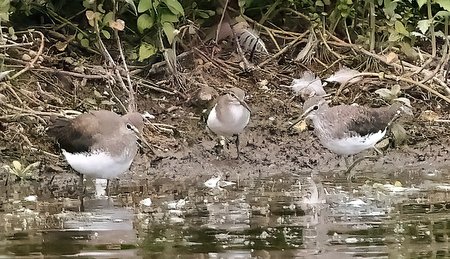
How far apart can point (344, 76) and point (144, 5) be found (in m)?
2.38

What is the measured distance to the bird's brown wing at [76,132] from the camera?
866cm

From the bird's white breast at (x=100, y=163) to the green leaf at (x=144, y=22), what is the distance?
2.38m

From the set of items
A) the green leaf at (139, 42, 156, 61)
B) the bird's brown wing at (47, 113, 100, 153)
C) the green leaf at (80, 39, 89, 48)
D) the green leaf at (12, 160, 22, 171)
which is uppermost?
the green leaf at (80, 39, 89, 48)

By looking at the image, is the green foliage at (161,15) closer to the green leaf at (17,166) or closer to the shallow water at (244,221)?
the shallow water at (244,221)

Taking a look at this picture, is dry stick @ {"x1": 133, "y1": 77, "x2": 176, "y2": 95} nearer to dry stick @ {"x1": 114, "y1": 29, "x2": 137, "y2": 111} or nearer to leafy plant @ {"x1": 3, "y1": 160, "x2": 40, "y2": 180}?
dry stick @ {"x1": 114, "y1": 29, "x2": 137, "y2": 111}

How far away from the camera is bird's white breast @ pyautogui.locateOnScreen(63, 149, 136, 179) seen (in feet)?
28.1

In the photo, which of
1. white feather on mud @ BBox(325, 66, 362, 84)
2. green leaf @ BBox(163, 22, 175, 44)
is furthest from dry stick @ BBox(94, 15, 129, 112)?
white feather on mud @ BBox(325, 66, 362, 84)

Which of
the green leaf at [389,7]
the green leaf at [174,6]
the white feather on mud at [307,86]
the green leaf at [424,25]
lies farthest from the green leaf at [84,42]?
the green leaf at [424,25]

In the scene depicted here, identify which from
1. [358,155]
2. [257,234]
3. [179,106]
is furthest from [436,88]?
[257,234]

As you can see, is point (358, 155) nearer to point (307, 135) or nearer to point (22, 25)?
point (307, 135)

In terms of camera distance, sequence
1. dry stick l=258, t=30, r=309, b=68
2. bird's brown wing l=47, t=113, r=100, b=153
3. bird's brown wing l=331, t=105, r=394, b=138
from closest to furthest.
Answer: bird's brown wing l=47, t=113, r=100, b=153
bird's brown wing l=331, t=105, r=394, b=138
dry stick l=258, t=30, r=309, b=68

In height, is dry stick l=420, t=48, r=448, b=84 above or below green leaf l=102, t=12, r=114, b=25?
below

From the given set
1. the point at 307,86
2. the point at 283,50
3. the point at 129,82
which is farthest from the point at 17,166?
the point at 283,50

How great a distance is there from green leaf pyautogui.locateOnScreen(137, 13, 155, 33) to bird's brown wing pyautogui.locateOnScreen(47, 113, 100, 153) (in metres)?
2.01
